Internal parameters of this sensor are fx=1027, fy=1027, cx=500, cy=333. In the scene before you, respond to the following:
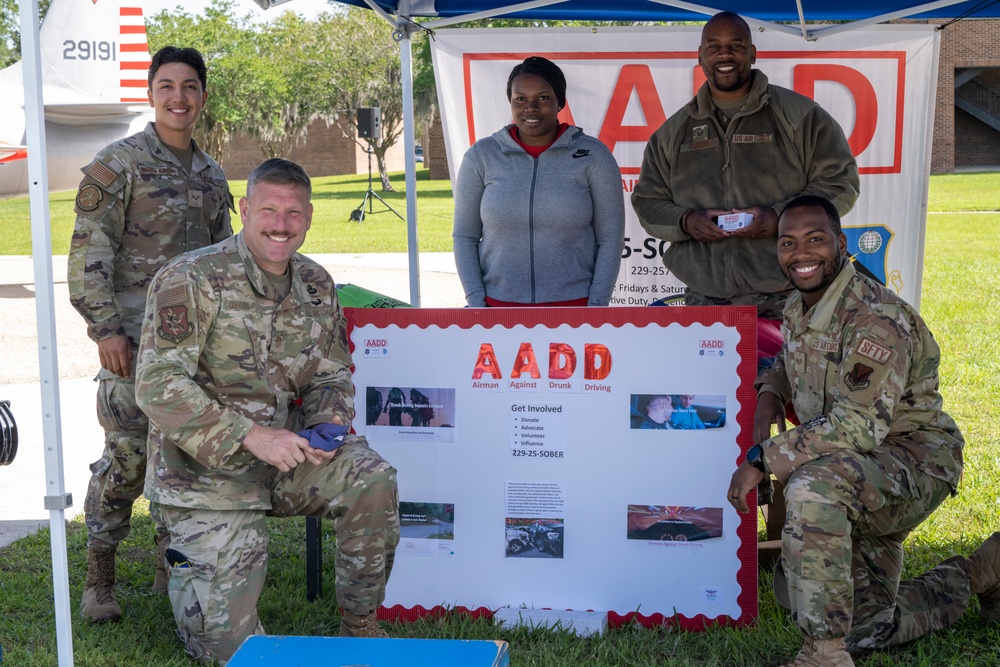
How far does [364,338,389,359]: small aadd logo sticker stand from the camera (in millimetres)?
3639

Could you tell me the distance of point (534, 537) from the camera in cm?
361

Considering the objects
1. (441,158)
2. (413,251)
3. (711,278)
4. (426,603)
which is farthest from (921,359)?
(441,158)

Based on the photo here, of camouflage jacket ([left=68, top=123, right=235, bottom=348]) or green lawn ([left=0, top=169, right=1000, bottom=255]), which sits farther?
green lawn ([left=0, top=169, right=1000, bottom=255])

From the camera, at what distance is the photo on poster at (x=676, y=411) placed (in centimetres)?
348

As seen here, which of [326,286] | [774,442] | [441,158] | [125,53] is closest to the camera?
[774,442]

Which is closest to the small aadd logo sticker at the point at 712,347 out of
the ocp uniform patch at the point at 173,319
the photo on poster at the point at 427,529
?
the photo on poster at the point at 427,529

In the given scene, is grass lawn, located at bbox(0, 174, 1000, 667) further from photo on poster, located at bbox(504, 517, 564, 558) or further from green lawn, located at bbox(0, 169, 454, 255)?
green lawn, located at bbox(0, 169, 454, 255)

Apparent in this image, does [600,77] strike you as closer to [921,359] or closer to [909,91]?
[909,91]

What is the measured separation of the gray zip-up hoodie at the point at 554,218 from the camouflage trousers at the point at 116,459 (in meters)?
1.48

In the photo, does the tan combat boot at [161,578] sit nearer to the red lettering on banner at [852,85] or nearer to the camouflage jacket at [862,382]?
the camouflage jacket at [862,382]

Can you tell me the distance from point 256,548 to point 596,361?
1280 mm

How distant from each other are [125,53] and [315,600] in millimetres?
19284

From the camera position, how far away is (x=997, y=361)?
7953mm

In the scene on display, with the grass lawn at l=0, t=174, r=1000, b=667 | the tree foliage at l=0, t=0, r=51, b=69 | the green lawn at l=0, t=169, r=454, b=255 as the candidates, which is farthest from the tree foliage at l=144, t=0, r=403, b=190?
the grass lawn at l=0, t=174, r=1000, b=667
